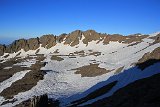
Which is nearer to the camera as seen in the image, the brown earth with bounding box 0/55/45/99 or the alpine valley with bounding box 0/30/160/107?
the alpine valley with bounding box 0/30/160/107

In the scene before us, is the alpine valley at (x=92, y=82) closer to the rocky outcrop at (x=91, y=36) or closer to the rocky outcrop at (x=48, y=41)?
the rocky outcrop at (x=91, y=36)

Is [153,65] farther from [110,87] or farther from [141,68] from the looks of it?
[110,87]

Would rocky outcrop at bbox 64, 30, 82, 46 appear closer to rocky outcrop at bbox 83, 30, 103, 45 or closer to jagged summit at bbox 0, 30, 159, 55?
jagged summit at bbox 0, 30, 159, 55

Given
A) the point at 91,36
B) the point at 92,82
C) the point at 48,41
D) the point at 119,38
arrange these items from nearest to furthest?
the point at 92,82, the point at 119,38, the point at 91,36, the point at 48,41

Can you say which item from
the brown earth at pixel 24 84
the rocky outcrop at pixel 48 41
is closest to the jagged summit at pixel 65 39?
the rocky outcrop at pixel 48 41

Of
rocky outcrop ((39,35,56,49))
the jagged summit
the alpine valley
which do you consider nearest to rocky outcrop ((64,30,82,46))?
the jagged summit

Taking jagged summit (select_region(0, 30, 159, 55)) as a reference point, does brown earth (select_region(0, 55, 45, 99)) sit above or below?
below

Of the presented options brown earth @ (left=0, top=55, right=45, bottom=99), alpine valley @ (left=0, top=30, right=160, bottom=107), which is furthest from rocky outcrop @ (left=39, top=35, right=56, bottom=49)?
brown earth @ (left=0, top=55, right=45, bottom=99)

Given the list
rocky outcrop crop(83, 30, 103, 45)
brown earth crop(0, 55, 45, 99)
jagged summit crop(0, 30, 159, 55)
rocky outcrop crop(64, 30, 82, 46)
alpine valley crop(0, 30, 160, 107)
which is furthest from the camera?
rocky outcrop crop(64, 30, 82, 46)

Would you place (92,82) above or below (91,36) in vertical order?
below

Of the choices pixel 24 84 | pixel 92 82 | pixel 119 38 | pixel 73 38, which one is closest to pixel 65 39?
pixel 73 38

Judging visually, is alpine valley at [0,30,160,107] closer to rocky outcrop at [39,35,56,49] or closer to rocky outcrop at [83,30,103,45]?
rocky outcrop at [83,30,103,45]

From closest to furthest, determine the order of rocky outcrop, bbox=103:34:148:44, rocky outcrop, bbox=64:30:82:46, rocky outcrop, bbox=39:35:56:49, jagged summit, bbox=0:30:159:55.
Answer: rocky outcrop, bbox=103:34:148:44 < jagged summit, bbox=0:30:159:55 < rocky outcrop, bbox=64:30:82:46 < rocky outcrop, bbox=39:35:56:49

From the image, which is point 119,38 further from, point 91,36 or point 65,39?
point 65,39
